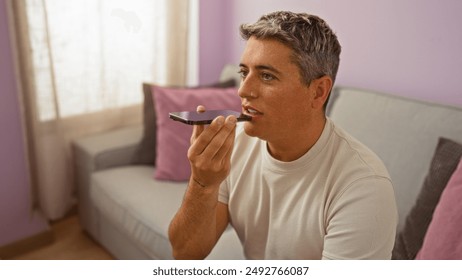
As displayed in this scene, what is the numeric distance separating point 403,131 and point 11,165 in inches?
57.1

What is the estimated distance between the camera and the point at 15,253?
5.47 feet

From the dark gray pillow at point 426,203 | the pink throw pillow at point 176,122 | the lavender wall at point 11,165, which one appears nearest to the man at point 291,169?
the dark gray pillow at point 426,203

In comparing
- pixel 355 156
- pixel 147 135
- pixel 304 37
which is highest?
pixel 304 37

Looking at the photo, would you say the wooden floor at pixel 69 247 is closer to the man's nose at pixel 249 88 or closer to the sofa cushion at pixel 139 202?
the sofa cushion at pixel 139 202

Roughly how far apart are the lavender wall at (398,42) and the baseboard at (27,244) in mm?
1158

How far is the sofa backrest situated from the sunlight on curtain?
97 centimetres

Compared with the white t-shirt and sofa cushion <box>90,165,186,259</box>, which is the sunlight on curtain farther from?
the white t-shirt

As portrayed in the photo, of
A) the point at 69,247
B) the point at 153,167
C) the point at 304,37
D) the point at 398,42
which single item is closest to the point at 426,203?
the point at 398,42

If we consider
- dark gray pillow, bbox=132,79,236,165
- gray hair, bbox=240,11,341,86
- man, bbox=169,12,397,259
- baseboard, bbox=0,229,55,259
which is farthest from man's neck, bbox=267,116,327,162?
baseboard, bbox=0,229,55,259

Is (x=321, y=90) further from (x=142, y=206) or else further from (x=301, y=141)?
(x=142, y=206)

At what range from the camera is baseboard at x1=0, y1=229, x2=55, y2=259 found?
1633 mm

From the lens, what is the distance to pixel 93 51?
1889 mm

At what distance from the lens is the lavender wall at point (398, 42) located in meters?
1.36
